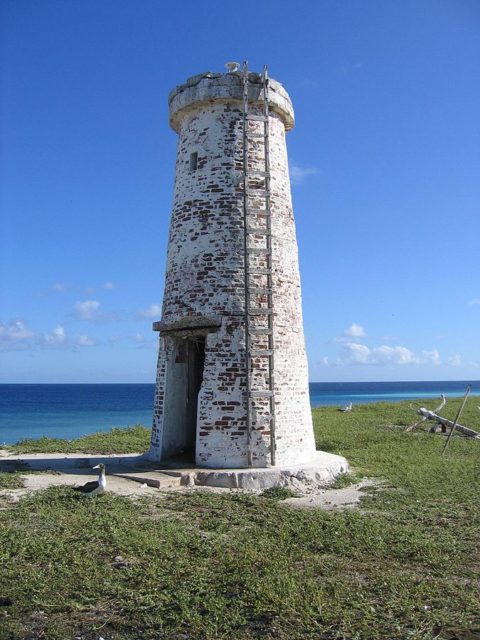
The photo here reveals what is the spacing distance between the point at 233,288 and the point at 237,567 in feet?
21.4

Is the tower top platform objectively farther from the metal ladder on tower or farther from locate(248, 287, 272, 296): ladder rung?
locate(248, 287, 272, 296): ladder rung

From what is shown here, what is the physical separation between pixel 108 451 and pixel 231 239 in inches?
304

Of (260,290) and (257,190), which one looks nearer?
(260,290)

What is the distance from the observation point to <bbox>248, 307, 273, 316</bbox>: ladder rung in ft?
38.3

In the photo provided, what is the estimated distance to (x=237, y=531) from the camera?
7.79 metres

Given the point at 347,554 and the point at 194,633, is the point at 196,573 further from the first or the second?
the point at 347,554

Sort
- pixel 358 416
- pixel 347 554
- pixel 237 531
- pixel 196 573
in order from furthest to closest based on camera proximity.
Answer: pixel 358 416 < pixel 237 531 < pixel 347 554 < pixel 196 573

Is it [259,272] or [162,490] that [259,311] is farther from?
[162,490]

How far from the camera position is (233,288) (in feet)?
38.7

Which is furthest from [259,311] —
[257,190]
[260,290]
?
[257,190]

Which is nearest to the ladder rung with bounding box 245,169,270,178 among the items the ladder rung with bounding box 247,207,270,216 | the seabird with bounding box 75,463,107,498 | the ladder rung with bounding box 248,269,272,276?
the ladder rung with bounding box 247,207,270,216

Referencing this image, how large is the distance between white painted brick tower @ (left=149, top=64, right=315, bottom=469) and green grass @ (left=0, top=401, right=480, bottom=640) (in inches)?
79.0

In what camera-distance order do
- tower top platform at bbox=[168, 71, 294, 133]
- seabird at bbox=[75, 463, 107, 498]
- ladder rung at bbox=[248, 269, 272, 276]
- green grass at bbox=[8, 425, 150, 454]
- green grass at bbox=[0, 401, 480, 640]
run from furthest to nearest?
green grass at bbox=[8, 425, 150, 454] → tower top platform at bbox=[168, 71, 294, 133] → ladder rung at bbox=[248, 269, 272, 276] → seabird at bbox=[75, 463, 107, 498] → green grass at bbox=[0, 401, 480, 640]

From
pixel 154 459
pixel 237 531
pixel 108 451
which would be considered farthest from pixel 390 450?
pixel 237 531
